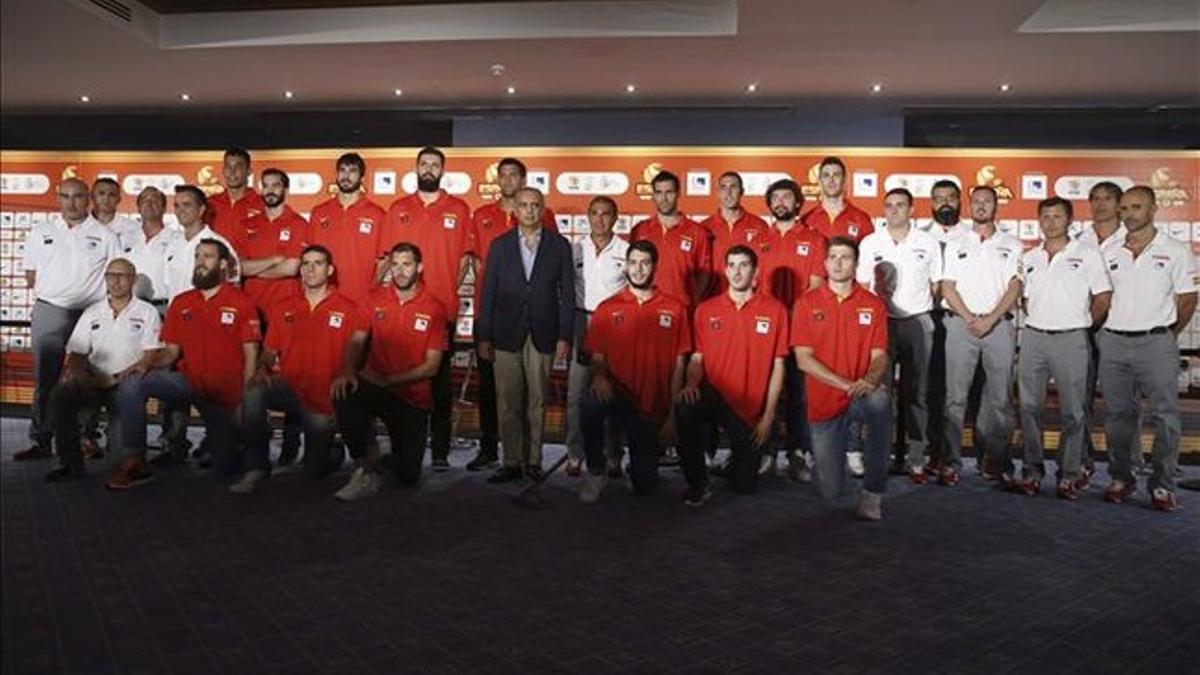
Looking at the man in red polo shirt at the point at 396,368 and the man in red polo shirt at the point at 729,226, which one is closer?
the man in red polo shirt at the point at 396,368

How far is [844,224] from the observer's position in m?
4.60

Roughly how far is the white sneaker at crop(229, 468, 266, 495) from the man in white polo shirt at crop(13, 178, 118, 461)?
5.06 ft

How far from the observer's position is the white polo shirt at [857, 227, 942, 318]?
4.37 meters

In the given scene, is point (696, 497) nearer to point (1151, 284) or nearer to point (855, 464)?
point (855, 464)

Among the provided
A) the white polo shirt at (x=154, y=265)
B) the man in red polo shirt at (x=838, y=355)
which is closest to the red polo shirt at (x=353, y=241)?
the white polo shirt at (x=154, y=265)

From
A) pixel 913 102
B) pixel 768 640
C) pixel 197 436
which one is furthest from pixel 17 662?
pixel 913 102

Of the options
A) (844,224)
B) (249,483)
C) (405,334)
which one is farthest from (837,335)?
(249,483)

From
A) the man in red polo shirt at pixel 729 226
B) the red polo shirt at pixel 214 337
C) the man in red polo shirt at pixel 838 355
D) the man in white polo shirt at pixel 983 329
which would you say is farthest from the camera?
the man in red polo shirt at pixel 729 226

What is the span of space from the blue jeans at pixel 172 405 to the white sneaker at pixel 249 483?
17 centimetres

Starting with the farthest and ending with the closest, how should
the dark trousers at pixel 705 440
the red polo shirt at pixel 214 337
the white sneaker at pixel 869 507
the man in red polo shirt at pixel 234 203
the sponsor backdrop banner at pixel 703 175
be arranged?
the sponsor backdrop banner at pixel 703 175, the man in red polo shirt at pixel 234 203, the red polo shirt at pixel 214 337, the dark trousers at pixel 705 440, the white sneaker at pixel 869 507

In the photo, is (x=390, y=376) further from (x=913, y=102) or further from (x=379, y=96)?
(x=913, y=102)

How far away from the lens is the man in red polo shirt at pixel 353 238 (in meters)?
4.75

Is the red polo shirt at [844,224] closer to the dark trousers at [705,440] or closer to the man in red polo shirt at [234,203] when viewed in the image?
the dark trousers at [705,440]

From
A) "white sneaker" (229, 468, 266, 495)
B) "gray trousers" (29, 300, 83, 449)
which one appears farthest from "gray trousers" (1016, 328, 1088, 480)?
"gray trousers" (29, 300, 83, 449)
